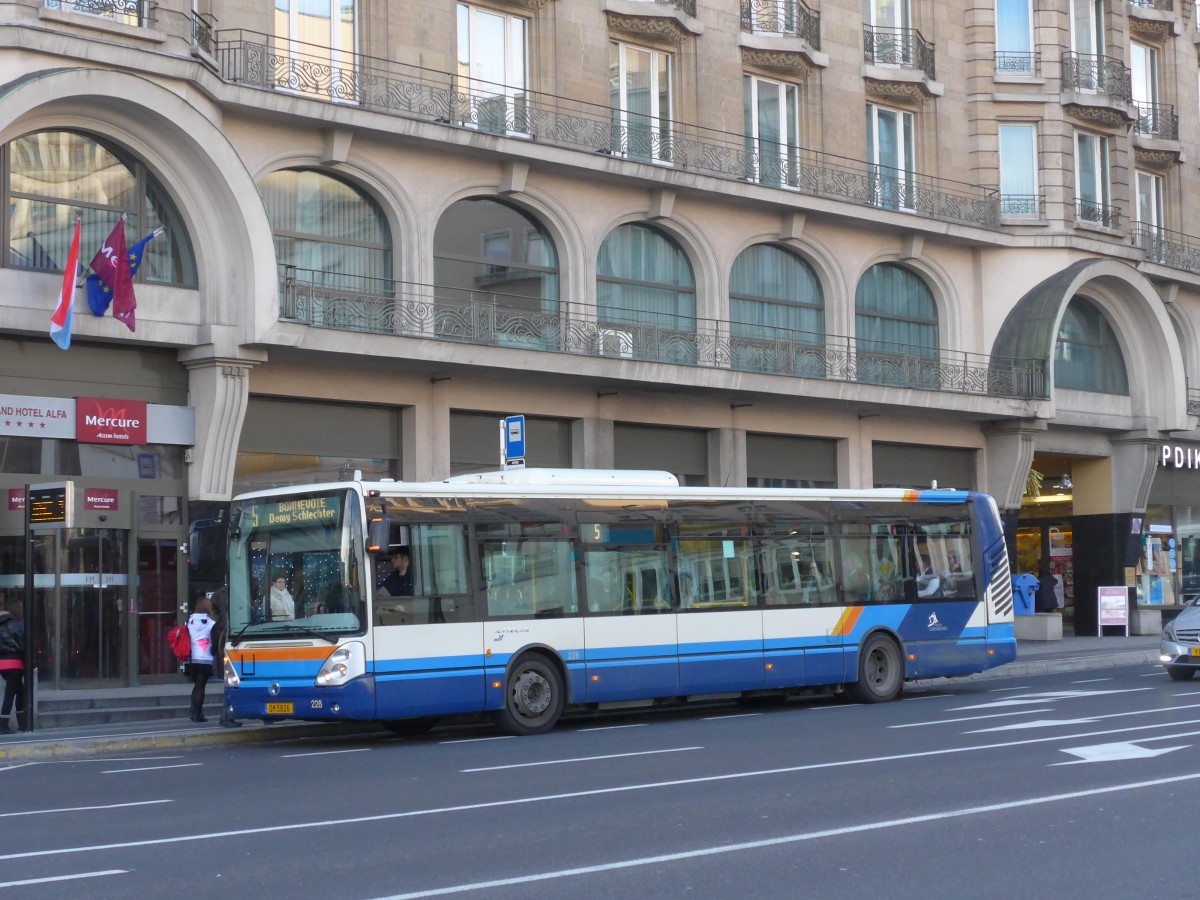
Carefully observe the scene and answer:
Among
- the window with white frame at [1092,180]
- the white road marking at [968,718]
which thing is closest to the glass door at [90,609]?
the white road marking at [968,718]

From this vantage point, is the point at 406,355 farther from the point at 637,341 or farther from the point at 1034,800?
the point at 1034,800

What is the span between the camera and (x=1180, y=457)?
40.0 meters

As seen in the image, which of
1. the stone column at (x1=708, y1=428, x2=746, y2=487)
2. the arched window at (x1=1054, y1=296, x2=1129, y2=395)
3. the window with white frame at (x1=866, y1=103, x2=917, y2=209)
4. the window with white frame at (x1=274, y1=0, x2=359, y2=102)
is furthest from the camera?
the arched window at (x1=1054, y1=296, x2=1129, y2=395)

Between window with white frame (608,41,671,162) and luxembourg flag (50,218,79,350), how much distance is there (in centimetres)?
1065

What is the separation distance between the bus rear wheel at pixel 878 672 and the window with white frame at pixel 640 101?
37.3ft

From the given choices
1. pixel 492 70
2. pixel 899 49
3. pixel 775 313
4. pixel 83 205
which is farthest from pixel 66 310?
pixel 899 49

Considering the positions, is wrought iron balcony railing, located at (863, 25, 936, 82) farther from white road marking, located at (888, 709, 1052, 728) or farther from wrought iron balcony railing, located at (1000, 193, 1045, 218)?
white road marking, located at (888, 709, 1052, 728)

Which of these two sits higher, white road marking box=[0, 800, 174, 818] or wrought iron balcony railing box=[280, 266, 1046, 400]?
wrought iron balcony railing box=[280, 266, 1046, 400]

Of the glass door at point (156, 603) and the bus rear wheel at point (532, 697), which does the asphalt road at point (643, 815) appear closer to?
the bus rear wheel at point (532, 697)

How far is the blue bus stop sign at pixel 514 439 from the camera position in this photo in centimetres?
2184

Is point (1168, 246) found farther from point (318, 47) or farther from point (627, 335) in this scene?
point (318, 47)

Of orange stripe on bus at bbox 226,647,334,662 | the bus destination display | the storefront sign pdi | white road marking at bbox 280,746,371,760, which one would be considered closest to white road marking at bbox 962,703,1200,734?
white road marking at bbox 280,746,371,760

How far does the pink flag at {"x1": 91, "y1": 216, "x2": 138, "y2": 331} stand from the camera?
867 inches

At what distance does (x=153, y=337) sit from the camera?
23.2 meters
